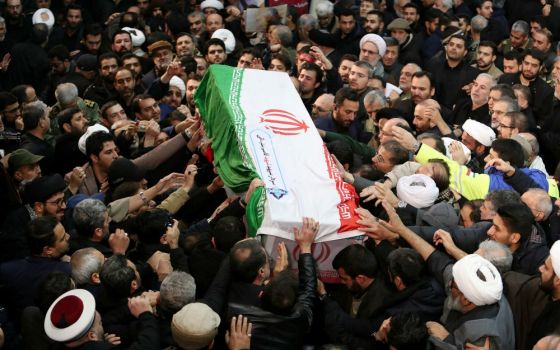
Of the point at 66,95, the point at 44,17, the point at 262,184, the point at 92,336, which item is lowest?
the point at 92,336

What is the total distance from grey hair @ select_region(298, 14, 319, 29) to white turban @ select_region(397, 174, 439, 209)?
4841 millimetres

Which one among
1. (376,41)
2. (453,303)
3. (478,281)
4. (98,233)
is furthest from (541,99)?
(98,233)

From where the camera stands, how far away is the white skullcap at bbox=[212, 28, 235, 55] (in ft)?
33.4

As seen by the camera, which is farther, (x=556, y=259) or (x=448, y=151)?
(x=448, y=151)

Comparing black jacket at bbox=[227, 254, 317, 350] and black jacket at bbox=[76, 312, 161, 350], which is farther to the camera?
black jacket at bbox=[227, 254, 317, 350]

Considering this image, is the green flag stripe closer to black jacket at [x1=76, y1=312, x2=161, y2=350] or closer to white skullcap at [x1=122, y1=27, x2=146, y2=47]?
black jacket at [x1=76, y1=312, x2=161, y2=350]

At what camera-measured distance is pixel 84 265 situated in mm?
5184

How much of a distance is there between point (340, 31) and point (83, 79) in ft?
10.3

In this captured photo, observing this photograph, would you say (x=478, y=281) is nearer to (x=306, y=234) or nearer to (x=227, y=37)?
(x=306, y=234)

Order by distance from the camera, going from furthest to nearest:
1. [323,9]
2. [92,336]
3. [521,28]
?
[323,9] → [521,28] → [92,336]

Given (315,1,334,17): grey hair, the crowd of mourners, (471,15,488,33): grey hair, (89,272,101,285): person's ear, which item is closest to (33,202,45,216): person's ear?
the crowd of mourners

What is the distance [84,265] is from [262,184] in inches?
47.9

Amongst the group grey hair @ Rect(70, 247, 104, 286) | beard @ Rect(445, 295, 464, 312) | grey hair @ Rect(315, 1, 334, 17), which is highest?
grey hair @ Rect(315, 1, 334, 17)

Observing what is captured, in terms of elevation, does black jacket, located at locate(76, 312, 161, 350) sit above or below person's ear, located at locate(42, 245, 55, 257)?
below
